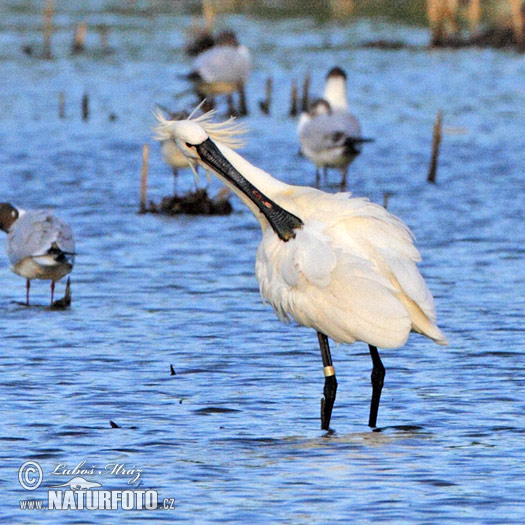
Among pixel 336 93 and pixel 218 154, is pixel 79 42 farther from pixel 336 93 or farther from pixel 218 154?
pixel 218 154

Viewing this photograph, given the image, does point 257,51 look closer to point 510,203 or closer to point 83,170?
point 83,170

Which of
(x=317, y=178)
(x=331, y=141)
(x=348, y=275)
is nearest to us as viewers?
(x=348, y=275)

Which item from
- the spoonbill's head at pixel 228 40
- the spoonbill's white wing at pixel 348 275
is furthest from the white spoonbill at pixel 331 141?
the spoonbill's white wing at pixel 348 275

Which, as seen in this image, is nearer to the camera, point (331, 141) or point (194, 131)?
point (194, 131)

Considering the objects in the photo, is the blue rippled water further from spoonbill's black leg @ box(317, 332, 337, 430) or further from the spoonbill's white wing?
the spoonbill's white wing

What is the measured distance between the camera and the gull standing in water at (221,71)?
27.7 m

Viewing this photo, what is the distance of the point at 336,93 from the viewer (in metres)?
23.0

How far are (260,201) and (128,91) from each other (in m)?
22.2

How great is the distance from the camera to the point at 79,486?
7145 mm

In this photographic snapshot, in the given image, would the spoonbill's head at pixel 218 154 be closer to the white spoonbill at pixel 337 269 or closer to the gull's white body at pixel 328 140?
the white spoonbill at pixel 337 269

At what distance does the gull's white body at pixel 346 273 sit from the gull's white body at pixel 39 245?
152 inches

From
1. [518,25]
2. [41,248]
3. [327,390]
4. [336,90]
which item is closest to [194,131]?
[327,390]

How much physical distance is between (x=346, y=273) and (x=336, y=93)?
15.3 m

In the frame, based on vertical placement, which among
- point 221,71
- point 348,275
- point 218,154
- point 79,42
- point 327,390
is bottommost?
point 79,42
